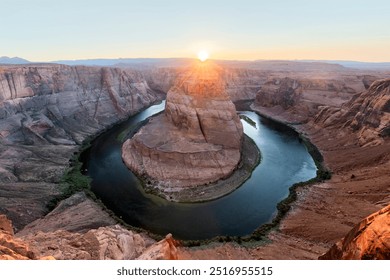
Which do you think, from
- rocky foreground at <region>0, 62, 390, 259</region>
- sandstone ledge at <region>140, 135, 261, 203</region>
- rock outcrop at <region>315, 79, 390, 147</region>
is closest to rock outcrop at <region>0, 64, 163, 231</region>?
rocky foreground at <region>0, 62, 390, 259</region>

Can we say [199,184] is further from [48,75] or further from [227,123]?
[48,75]

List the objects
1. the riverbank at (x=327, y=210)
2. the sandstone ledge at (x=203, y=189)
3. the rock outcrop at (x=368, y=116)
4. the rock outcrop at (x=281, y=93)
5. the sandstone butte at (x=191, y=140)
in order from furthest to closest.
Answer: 1. the rock outcrop at (x=281, y=93)
2. the rock outcrop at (x=368, y=116)
3. the sandstone butte at (x=191, y=140)
4. the sandstone ledge at (x=203, y=189)
5. the riverbank at (x=327, y=210)

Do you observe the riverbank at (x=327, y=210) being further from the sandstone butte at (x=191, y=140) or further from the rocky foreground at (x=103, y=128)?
the sandstone butte at (x=191, y=140)

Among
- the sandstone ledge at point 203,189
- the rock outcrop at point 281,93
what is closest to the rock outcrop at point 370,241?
the sandstone ledge at point 203,189

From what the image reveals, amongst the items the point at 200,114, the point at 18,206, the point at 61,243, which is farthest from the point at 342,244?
the point at 200,114

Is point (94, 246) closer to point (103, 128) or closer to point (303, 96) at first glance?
point (103, 128)

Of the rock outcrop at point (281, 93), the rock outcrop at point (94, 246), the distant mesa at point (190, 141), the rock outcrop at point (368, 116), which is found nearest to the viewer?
the rock outcrop at point (94, 246)

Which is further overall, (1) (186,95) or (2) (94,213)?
(1) (186,95)

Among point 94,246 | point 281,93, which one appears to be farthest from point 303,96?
point 94,246
